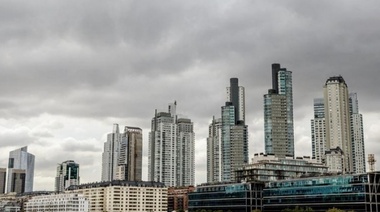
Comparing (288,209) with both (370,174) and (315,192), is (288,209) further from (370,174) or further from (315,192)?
(370,174)

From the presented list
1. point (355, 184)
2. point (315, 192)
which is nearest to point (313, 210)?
point (315, 192)

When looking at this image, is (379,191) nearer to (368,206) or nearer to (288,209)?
(368,206)

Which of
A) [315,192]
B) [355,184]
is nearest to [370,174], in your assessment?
[355,184]

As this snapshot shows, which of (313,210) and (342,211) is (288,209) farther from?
(342,211)

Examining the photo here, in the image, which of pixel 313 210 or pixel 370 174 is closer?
pixel 370 174

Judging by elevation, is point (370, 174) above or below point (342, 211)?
above

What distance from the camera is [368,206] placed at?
570 ft

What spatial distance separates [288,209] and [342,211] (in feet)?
89.2

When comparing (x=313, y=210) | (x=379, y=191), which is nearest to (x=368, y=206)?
(x=379, y=191)

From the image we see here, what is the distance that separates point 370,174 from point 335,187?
569 inches

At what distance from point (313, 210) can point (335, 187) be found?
12.1 meters

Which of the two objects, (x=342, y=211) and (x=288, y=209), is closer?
(x=342, y=211)

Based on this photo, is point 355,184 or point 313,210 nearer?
point 355,184

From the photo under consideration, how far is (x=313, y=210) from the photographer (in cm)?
19075
